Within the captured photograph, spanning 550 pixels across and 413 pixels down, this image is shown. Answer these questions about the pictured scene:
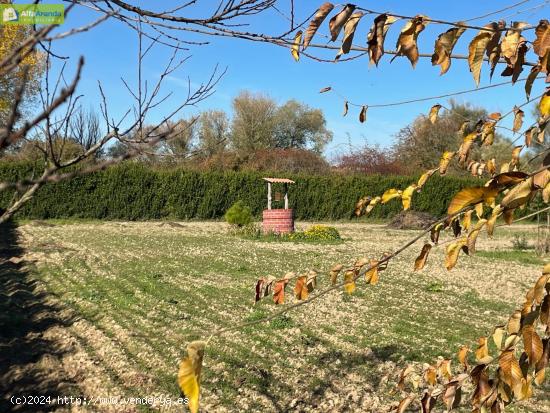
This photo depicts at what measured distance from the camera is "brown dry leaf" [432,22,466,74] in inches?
45.8

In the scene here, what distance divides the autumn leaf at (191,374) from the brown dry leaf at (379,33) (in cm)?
80

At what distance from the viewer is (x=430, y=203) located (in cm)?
2747

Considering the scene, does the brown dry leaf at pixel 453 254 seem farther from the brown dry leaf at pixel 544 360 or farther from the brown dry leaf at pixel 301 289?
the brown dry leaf at pixel 301 289

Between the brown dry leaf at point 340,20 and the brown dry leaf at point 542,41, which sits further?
the brown dry leaf at point 340,20

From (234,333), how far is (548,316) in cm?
423

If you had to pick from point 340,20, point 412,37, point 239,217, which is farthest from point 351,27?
point 239,217

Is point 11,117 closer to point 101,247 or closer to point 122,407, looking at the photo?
point 122,407

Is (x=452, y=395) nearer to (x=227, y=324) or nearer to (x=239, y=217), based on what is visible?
(x=227, y=324)

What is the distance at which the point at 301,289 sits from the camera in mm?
1440

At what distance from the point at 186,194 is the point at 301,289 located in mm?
22518

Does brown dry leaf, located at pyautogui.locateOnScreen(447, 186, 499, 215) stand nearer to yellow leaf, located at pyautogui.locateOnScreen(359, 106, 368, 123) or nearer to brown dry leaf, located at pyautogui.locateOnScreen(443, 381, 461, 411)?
brown dry leaf, located at pyautogui.locateOnScreen(443, 381, 461, 411)

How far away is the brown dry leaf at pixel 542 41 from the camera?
105 centimetres

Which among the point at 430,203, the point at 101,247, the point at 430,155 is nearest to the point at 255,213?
the point at 430,203

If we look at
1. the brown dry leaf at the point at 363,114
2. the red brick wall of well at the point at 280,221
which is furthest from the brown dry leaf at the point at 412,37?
the red brick wall of well at the point at 280,221
